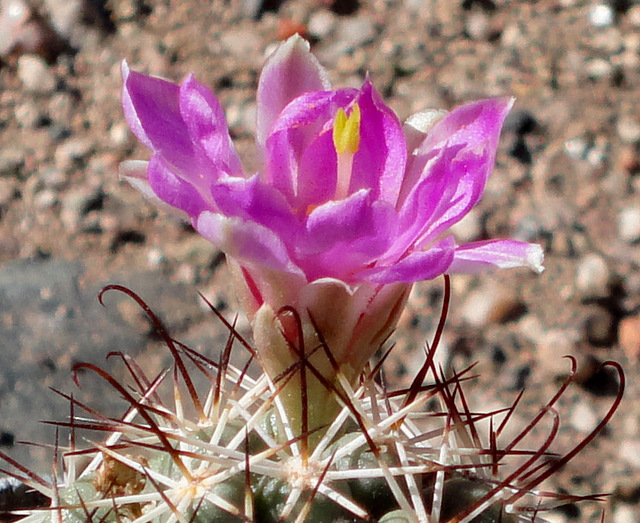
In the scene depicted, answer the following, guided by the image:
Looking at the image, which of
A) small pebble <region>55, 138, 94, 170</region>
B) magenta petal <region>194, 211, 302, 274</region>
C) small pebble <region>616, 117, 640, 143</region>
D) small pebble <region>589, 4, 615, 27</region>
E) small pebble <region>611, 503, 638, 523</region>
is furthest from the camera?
small pebble <region>589, 4, 615, 27</region>

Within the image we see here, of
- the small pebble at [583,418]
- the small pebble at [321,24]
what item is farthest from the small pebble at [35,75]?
the small pebble at [583,418]

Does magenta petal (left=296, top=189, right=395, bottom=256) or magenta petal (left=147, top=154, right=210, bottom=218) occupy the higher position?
magenta petal (left=147, top=154, right=210, bottom=218)

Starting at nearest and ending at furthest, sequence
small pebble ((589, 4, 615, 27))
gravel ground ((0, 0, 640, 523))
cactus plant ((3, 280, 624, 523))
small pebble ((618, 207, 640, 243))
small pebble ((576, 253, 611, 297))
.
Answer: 1. cactus plant ((3, 280, 624, 523))
2. gravel ground ((0, 0, 640, 523))
3. small pebble ((576, 253, 611, 297))
4. small pebble ((618, 207, 640, 243))
5. small pebble ((589, 4, 615, 27))

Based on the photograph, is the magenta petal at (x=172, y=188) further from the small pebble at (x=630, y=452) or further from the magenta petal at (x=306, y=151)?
the small pebble at (x=630, y=452)

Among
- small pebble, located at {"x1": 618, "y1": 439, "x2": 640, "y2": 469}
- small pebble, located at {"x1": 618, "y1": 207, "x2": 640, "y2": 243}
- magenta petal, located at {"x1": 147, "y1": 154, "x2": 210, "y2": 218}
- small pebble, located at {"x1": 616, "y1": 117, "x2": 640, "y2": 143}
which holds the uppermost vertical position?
magenta petal, located at {"x1": 147, "y1": 154, "x2": 210, "y2": 218}

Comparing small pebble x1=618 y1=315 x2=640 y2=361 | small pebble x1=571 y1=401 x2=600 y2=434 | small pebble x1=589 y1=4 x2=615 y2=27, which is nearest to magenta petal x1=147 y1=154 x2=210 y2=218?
small pebble x1=571 y1=401 x2=600 y2=434

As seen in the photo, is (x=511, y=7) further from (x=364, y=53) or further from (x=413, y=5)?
(x=364, y=53)

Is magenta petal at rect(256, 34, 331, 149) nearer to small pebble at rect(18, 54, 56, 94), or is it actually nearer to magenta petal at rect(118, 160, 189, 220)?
magenta petal at rect(118, 160, 189, 220)

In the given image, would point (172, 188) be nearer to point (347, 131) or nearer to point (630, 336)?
point (347, 131)
